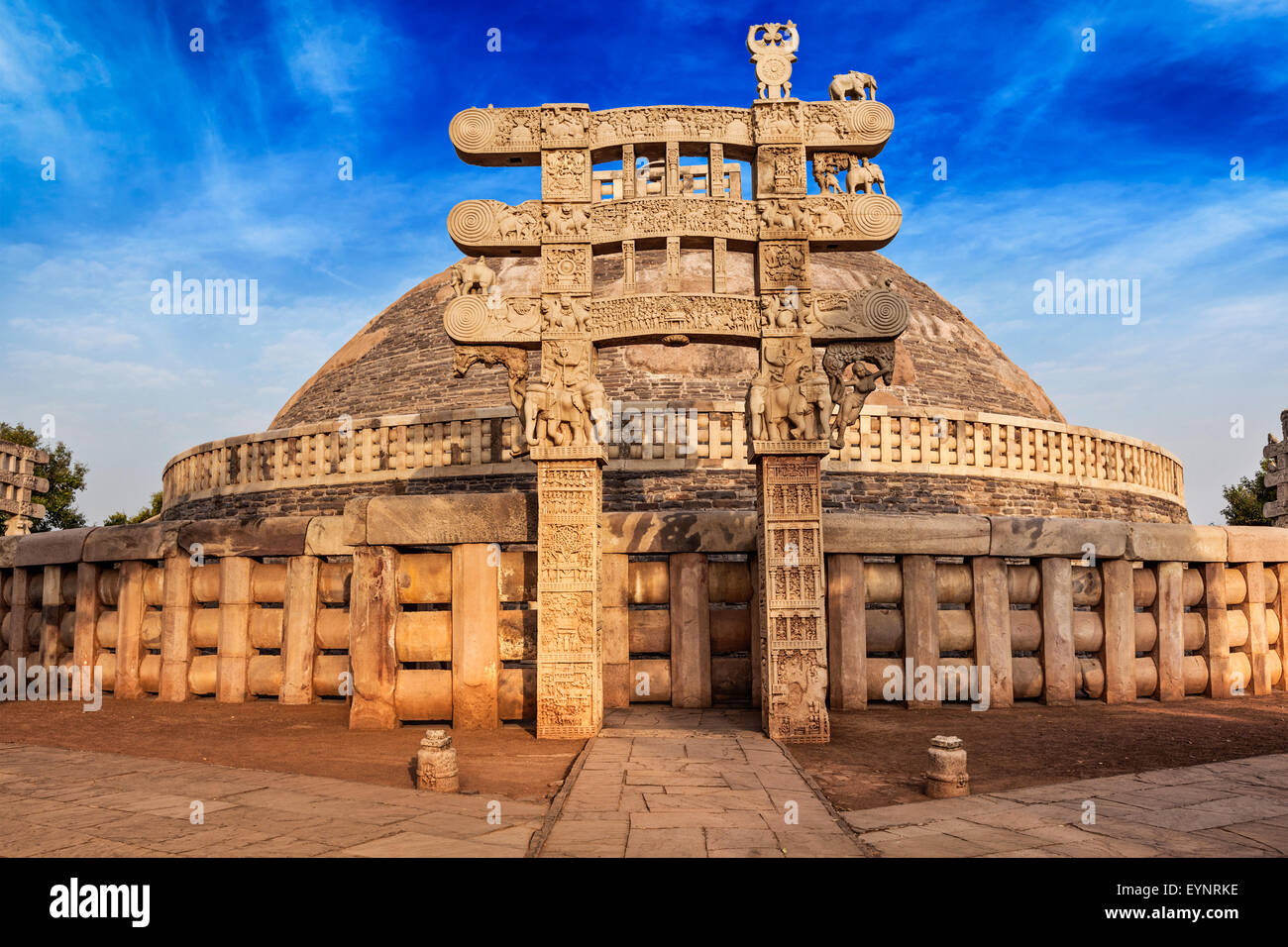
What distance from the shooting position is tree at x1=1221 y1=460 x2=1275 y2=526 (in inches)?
1210

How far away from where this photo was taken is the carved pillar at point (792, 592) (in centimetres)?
701

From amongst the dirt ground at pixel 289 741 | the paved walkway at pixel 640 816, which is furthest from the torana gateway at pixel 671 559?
the paved walkway at pixel 640 816

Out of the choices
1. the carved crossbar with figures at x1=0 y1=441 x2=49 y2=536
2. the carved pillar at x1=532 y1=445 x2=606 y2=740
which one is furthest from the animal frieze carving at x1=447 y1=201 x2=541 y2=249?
the carved crossbar with figures at x1=0 y1=441 x2=49 y2=536

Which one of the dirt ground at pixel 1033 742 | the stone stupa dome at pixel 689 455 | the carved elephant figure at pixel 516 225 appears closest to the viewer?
the dirt ground at pixel 1033 742

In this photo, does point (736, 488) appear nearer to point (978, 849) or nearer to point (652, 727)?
point (652, 727)

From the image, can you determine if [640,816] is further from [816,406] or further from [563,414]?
[816,406]

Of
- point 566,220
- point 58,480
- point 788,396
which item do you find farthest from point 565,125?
point 58,480

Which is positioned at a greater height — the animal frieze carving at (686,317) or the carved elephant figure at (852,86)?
the carved elephant figure at (852,86)

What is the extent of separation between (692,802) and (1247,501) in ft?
113

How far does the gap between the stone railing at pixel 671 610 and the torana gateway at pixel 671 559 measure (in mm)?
29

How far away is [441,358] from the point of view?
21719mm

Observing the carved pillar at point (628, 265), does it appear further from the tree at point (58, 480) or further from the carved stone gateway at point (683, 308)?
the tree at point (58, 480)

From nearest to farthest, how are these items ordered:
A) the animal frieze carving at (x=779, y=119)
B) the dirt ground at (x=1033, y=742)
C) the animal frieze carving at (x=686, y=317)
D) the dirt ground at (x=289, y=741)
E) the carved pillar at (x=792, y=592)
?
the dirt ground at (x=1033, y=742)
the dirt ground at (x=289, y=741)
the carved pillar at (x=792, y=592)
the animal frieze carving at (x=686, y=317)
the animal frieze carving at (x=779, y=119)

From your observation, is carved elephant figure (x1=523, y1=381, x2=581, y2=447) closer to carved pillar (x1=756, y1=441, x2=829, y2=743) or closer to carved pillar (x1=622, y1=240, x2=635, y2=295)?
carved pillar (x1=622, y1=240, x2=635, y2=295)
